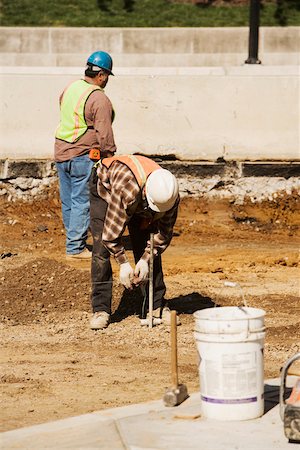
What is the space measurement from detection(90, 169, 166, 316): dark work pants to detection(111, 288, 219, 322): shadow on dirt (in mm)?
393

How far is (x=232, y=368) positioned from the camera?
600 centimetres

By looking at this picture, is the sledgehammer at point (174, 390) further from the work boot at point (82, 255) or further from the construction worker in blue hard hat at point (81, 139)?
the work boot at point (82, 255)

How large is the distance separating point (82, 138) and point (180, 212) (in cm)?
294

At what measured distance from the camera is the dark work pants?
28.3 feet

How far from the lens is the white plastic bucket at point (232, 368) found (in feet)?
19.7

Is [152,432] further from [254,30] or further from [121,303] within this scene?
[254,30]

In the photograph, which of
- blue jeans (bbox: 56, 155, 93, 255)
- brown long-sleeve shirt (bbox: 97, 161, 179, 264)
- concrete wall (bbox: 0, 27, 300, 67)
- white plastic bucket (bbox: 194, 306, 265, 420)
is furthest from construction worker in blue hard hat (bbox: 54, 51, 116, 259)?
concrete wall (bbox: 0, 27, 300, 67)

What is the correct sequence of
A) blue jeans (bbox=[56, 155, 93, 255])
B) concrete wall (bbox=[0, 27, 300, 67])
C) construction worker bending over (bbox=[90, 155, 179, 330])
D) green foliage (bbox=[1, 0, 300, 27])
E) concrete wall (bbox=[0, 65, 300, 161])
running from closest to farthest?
construction worker bending over (bbox=[90, 155, 179, 330])
blue jeans (bbox=[56, 155, 93, 255])
concrete wall (bbox=[0, 65, 300, 161])
concrete wall (bbox=[0, 27, 300, 67])
green foliage (bbox=[1, 0, 300, 27])

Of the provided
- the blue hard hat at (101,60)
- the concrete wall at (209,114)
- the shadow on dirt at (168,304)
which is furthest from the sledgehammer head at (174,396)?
the concrete wall at (209,114)

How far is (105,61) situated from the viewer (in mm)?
10297

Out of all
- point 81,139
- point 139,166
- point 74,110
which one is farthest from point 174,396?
point 81,139

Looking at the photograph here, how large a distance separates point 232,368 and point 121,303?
143 inches

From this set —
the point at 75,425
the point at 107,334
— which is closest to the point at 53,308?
the point at 107,334

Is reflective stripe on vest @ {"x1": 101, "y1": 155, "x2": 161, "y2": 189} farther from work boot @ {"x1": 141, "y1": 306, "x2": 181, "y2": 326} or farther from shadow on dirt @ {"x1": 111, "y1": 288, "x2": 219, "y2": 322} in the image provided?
shadow on dirt @ {"x1": 111, "y1": 288, "x2": 219, "y2": 322}
